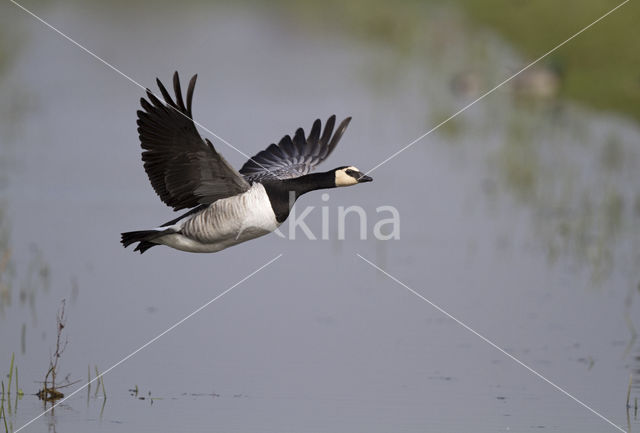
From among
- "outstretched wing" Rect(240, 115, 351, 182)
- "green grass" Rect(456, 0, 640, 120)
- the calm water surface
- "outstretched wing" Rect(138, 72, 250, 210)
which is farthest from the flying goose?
"green grass" Rect(456, 0, 640, 120)

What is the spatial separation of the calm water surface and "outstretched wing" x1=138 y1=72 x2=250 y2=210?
1.44 metres

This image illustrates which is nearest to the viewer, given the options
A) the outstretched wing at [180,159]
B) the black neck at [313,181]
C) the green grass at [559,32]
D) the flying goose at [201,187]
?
the outstretched wing at [180,159]

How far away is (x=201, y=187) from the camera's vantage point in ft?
28.2

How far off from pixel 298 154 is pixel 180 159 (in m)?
2.18

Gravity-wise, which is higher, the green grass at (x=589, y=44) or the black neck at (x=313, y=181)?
the green grass at (x=589, y=44)

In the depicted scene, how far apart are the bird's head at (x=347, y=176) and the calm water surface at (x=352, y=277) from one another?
1.47 meters

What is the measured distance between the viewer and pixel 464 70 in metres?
24.3

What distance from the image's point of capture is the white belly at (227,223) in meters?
8.54

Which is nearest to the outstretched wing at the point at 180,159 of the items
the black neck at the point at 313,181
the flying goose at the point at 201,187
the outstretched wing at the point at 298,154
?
the flying goose at the point at 201,187

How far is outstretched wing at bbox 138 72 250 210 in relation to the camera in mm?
8016

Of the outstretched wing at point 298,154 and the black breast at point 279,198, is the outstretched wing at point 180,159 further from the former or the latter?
the outstretched wing at point 298,154

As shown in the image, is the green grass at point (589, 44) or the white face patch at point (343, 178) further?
the green grass at point (589, 44)

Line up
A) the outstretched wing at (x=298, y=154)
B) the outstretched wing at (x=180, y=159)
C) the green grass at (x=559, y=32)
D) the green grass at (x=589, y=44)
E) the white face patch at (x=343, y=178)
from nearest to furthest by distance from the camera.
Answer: the outstretched wing at (x=180, y=159), the white face patch at (x=343, y=178), the outstretched wing at (x=298, y=154), the green grass at (x=589, y=44), the green grass at (x=559, y=32)

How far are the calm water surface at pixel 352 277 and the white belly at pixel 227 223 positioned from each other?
1.05m
